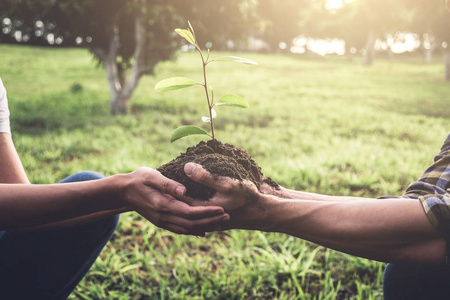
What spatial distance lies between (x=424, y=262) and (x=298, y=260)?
1.26 m

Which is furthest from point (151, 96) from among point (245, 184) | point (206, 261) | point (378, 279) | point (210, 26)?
point (245, 184)

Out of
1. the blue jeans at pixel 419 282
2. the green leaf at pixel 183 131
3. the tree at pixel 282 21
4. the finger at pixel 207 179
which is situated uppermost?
the tree at pixel 282 21

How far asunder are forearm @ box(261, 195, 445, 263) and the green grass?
3.32 feet

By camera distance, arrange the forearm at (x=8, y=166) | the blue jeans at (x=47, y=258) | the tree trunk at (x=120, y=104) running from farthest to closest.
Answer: the tree trunk at (x=120, y=104) < the forearm at (x=8, y=166) < the blue jeans at (x=47, y=258)

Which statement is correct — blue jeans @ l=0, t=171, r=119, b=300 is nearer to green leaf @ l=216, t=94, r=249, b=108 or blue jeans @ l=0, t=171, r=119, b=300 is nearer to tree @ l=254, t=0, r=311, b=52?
green leaf @ l=216, t=94, r=249, b=108

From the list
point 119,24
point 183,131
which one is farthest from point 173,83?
point 119,24

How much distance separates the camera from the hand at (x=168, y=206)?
3.65 ft

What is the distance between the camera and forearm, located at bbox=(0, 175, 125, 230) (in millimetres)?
1109

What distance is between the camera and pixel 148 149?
452 centimetres

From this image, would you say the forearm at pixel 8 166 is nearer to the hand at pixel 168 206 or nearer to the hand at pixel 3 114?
the hand at pixel 3 114


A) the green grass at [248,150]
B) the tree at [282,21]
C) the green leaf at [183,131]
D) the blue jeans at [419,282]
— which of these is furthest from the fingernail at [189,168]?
the tree at [282,21]

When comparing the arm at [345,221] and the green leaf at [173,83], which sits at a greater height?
the green leaf at [173,83]

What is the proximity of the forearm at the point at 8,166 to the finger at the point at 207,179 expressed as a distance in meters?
0.91

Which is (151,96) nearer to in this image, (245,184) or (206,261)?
(206,261)
